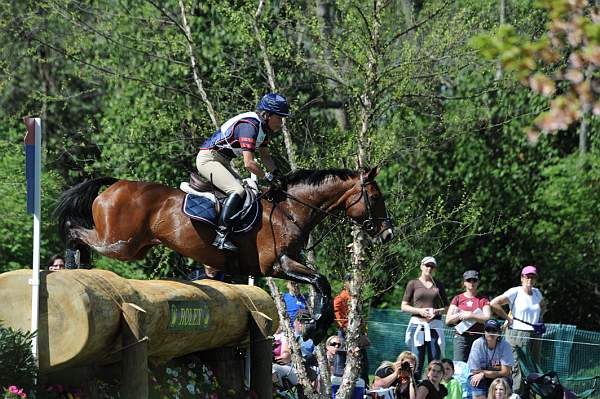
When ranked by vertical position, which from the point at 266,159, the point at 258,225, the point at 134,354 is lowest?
the point at 134,354

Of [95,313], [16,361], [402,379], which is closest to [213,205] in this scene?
[402,379]

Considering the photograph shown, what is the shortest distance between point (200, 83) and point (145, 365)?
637cm

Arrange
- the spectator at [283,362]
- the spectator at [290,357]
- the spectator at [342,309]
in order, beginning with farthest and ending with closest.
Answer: the spectator at [342,309]
the spectator at [290,357]
the spectator at [283,362]

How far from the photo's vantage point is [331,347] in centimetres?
A: 1217

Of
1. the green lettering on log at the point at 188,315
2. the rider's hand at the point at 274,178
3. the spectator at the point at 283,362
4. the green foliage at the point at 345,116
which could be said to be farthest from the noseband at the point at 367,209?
the green lettering on log at the point at 188,315

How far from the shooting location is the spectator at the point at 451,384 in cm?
1094

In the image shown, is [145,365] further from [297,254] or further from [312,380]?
[312,380]

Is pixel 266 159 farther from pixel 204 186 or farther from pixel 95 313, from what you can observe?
pixel 95 313

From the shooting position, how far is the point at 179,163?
15.3 m

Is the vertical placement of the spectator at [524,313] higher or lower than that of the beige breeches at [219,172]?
lower

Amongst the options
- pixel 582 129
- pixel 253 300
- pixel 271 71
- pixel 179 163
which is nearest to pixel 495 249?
pixel 582 129

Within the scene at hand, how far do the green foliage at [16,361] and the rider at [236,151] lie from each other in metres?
3.96

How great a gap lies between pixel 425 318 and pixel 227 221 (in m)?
2.99

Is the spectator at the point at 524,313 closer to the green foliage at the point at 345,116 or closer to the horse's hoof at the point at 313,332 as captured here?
the green foliage at the point at 345,116
